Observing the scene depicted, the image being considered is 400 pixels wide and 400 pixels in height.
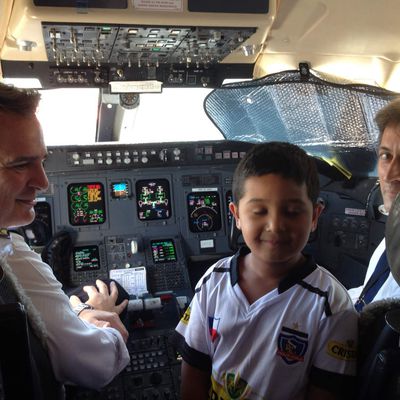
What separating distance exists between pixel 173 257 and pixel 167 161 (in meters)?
0.66

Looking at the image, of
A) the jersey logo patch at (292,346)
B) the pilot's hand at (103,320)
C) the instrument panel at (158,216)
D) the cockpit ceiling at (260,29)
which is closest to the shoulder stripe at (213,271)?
the jersey logo patch at (292,346)

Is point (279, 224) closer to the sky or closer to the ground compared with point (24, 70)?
closer to the ground

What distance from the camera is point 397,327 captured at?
755mm

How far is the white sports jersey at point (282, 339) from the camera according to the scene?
1044 mm

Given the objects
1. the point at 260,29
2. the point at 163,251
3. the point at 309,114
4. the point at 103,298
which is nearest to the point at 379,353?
the point at 260,29

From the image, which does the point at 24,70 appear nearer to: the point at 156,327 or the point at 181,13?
the point at 181,13

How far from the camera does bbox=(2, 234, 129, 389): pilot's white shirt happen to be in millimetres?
1296

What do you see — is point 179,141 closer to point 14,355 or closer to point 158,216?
point 158,216

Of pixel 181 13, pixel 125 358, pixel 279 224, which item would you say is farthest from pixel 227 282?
pixel 181 13

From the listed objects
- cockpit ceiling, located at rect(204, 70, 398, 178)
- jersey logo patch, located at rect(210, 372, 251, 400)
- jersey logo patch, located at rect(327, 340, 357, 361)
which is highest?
cockpit ceiling, located at rect(204, 70, 398, 178)

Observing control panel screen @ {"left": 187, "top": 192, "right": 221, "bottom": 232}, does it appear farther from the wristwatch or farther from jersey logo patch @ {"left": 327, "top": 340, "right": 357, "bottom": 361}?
jersey logo patch @ {"left": 327, "top": 340, "right": 357, "bottom": 361}

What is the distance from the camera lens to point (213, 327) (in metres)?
1.18

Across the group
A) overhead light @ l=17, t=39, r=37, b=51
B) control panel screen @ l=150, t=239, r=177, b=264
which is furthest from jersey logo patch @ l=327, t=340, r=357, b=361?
control panel screen @ l=150, t=239, r=177, b=264

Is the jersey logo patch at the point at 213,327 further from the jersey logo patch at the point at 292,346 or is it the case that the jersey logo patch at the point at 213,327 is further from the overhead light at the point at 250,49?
the overhead light at the point at 250,49
